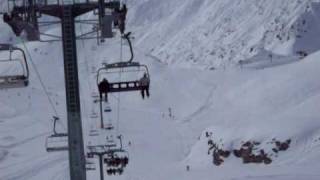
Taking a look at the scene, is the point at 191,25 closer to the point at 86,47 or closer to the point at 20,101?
the point at 86,47

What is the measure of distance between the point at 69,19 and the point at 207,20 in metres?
91.9

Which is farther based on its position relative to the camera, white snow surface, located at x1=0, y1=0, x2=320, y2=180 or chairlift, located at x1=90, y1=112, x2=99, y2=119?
chairlift, located at x1=90, y1=112, x2=99, y2=119

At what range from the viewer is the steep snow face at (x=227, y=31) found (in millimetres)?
77250

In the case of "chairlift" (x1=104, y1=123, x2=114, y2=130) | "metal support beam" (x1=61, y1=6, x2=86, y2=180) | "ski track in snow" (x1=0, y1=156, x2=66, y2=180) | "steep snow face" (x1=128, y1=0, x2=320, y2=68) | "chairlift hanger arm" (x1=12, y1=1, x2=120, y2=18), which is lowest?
"ski track in snow" (x1=0, y1=156, x2=66, y2=180)

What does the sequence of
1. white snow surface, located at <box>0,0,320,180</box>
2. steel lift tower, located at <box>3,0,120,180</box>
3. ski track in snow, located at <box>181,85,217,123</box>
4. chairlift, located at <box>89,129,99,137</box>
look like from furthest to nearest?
ski track in snow, located at <box>181,85,217,123</box> → chairlift, located at <box>89,129,99,137</box> → white snow surface, located at <box>0,0,320,180</box> → steel lift tower, located at <box>3,0,120,180</box>

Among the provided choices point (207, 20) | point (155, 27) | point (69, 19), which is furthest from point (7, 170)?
point (155, 27)

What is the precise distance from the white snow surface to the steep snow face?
0.18 metres

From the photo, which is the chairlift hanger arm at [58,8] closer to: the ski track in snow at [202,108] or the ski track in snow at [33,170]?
the ski track in snow at [33,170]

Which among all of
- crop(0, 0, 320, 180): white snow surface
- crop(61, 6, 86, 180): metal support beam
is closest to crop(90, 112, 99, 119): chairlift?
crop(0, 0, 320, 180): white snow surface

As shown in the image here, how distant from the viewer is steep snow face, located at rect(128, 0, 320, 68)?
3041 inches

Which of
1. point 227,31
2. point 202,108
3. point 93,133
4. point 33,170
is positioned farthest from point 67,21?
point 227,31

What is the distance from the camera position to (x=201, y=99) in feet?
208

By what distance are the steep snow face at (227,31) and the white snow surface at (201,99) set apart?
0.18 m

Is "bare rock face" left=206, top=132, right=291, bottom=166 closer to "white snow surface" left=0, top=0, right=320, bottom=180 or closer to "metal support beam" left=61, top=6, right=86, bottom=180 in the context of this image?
"white snow surface" left=0, top=0, right=320, bottom=180
